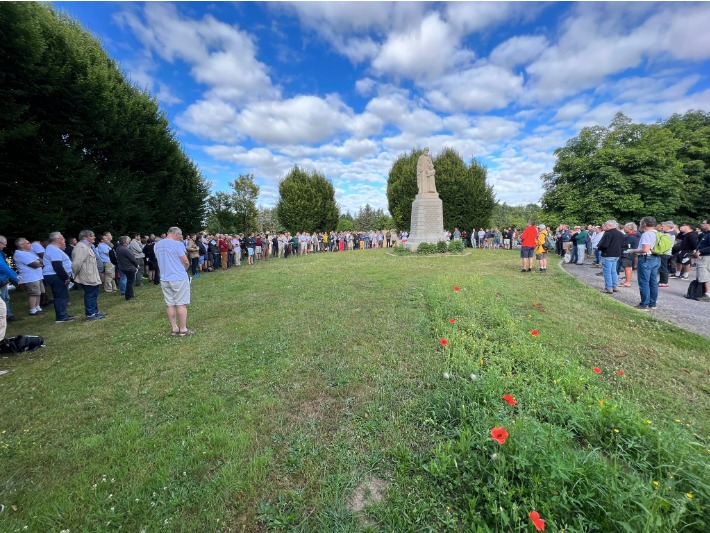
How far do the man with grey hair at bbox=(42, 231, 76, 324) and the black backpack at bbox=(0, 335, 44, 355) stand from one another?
202 centimetres

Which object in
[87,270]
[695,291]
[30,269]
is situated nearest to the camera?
[87,270]

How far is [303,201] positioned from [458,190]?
16.4 meters

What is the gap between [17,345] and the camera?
214 inches

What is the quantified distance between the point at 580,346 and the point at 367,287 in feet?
18.9

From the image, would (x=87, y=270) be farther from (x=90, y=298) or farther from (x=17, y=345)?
(x=17, y=345)

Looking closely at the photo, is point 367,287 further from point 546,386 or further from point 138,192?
point 138,192

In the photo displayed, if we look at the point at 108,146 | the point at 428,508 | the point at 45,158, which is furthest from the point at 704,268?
the point at 108,146

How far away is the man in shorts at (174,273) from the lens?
5871mm

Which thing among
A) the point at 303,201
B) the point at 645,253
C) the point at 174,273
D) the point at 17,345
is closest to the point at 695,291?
the point at 645,253

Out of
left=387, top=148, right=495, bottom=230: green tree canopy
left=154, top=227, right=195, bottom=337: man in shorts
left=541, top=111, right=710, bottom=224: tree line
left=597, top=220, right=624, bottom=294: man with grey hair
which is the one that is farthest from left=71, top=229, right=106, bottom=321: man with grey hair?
left=541, top=111, right=710, bottom=224: tree line

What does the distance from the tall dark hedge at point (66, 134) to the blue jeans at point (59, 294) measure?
12.3 ft

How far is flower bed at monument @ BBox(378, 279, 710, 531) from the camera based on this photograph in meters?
1.77

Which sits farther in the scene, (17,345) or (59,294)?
(59,294)

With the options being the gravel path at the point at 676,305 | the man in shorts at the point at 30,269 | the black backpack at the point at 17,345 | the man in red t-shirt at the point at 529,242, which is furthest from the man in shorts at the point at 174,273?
the man in red t-shirt at the point at 529,242
